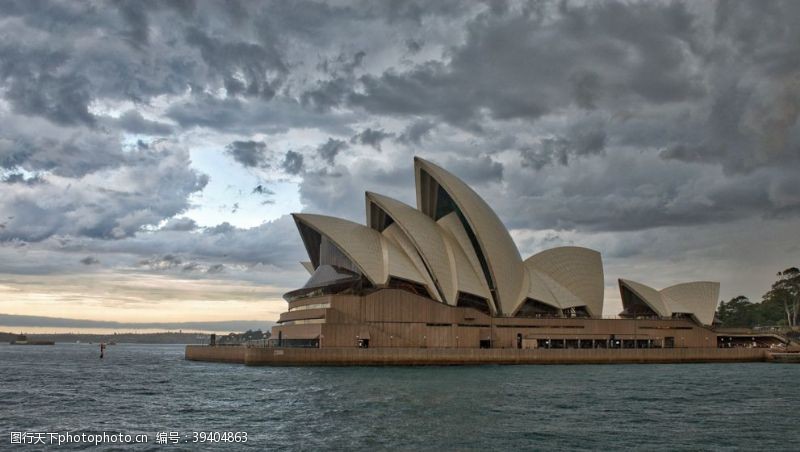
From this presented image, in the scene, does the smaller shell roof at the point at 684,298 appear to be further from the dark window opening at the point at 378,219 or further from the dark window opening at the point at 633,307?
the dark window opening at the point at 378,219

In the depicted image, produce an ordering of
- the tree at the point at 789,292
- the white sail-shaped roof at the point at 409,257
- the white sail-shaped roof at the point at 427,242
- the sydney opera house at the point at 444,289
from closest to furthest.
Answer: the sydney opera house at the point at 444,289, the white sail-shaped roof at the point at 409,257, the white sail-shaped roof at the point at 427,242, the tree at the point at 789,292

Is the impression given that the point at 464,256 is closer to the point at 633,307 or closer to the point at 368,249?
the point at 368,249

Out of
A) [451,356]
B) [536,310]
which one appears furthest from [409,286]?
[536,310]

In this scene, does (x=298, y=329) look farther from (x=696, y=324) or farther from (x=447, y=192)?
(x=696, y=324)

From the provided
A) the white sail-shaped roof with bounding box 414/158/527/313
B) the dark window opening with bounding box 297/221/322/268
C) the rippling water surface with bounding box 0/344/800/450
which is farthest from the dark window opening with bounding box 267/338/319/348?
the white sail-shaped roof with bounding box 414/158/527/313

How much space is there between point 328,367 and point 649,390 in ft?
95.2

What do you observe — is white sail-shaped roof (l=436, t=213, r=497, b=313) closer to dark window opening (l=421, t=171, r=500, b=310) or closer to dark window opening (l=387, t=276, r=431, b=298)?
dark window opening (l=421, t=171, r=500, b=310)

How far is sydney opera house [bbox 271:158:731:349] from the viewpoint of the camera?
2768 inches

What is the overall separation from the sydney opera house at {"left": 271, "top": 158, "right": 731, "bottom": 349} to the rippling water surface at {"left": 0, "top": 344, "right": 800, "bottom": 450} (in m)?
14.2

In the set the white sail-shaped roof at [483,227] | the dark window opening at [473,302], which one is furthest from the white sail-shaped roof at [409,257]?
the white sail-shaped roof at [483,227]

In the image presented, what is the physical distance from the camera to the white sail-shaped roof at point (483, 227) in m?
74.4

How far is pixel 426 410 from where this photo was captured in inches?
1339

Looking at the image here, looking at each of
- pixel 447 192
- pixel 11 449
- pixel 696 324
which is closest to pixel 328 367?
pixel 447 192

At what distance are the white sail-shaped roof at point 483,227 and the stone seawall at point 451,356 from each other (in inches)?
292
